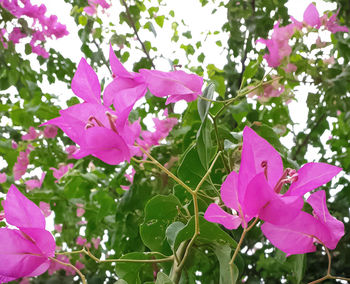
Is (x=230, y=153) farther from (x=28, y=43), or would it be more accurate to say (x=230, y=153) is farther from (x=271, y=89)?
(x=28, y=43)

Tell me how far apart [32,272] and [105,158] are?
0.36 ft

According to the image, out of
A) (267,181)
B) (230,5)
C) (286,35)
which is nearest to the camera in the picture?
(267,181)

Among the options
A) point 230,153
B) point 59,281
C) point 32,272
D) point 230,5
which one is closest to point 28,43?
point 230,5

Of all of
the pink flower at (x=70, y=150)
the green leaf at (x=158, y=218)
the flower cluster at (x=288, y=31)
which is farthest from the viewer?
the pink flower at (x=70, y=150)

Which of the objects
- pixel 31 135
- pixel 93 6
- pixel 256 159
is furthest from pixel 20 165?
pixel 256 159

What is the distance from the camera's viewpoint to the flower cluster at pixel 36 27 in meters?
1.23

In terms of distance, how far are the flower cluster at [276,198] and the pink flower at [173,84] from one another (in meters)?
0.09

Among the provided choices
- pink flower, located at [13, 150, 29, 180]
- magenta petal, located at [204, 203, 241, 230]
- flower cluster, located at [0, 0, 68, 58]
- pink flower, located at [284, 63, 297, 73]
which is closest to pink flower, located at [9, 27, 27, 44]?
flower cluster, located at [0, 0, 68, 58]

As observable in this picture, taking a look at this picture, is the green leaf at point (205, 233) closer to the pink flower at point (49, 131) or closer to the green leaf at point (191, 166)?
the green leaf at point (191, 166)

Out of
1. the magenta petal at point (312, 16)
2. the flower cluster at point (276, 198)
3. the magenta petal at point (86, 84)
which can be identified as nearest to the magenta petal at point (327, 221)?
the flower cluster at point (276, 198)

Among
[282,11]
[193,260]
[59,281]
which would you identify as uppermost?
[282,11]

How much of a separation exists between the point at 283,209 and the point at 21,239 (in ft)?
0.67

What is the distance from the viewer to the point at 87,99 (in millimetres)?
330

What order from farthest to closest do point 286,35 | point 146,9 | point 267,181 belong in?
point 146,9 → point 286,35 → point 267,181
